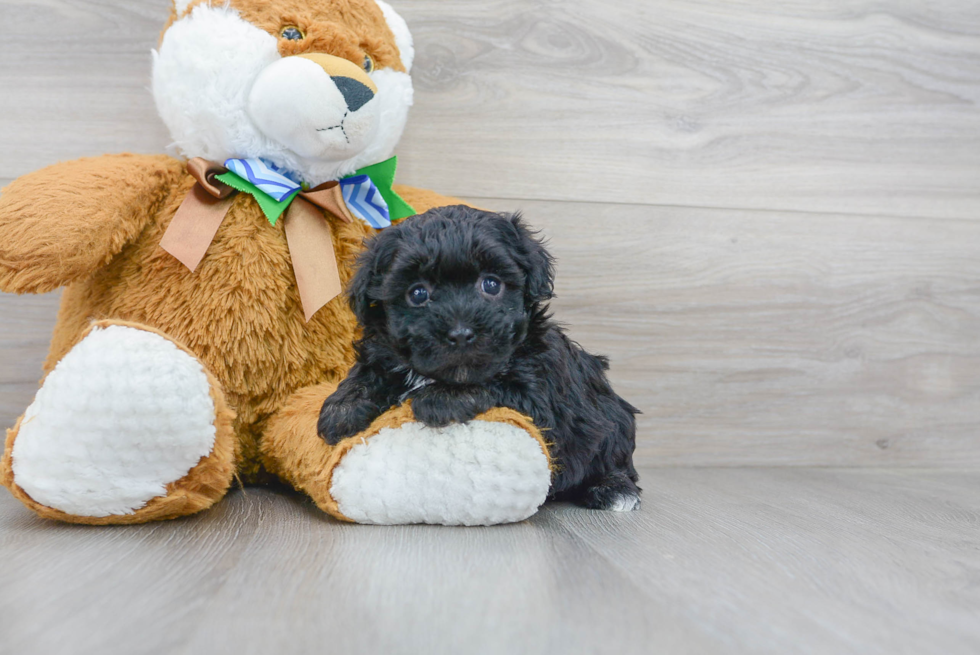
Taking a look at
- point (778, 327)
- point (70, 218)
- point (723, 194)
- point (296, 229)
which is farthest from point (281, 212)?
point (778, 327)

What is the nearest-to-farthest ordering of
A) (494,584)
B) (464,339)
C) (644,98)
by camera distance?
1. (494,584)
2. (464,339)
3. (644,98)

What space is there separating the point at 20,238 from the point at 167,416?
32cm

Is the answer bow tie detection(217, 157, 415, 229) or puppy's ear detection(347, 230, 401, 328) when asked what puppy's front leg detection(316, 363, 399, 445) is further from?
bow tie detection(217, 157, 415, 229)

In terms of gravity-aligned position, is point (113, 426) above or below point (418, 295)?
below

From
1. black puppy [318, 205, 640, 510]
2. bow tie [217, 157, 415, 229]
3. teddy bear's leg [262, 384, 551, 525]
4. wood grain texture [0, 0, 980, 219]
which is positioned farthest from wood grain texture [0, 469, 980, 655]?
wood grain texture [0, 0, 980, 219]

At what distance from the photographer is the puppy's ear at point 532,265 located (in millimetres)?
895

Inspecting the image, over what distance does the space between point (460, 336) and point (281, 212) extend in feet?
1.40

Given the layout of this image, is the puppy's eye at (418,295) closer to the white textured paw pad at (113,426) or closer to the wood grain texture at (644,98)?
the white textured paw pad at (113,426)

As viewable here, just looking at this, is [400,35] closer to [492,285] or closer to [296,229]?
[296,229]

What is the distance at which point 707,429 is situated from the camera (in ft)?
4.96

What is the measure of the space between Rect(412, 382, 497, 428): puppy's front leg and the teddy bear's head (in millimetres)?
408

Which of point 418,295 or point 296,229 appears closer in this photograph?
point 418,295

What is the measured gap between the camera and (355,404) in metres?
0.90

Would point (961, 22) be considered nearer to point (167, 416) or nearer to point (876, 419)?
point (876, 419)
